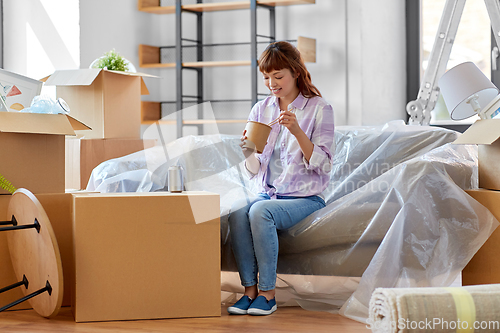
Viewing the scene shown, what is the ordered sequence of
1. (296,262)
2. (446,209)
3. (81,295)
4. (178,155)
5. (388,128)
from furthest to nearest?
(178,155) < (388,128) < (296,262) < (446,209) < (81,295)

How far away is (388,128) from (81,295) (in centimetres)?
122

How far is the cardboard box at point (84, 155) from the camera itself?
7.54 feet

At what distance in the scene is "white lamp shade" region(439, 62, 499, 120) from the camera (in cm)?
171

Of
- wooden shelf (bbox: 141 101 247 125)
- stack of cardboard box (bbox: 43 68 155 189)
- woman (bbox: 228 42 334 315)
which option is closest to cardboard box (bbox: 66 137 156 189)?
stack of cardboard box (bbox: 43 68 155 189)

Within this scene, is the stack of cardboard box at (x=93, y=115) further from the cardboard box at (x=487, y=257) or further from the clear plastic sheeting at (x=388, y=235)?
the cardboard box at (x=487, y=257)

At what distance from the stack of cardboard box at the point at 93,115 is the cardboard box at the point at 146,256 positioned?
0.82m

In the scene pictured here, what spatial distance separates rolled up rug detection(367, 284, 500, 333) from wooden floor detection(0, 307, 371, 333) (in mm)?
340

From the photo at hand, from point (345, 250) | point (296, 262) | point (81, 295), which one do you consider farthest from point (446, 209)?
point (81, 295)

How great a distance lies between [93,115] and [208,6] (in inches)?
61.7

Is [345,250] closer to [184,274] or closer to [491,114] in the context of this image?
[184,274]

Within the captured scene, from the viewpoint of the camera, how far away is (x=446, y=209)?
1.62m

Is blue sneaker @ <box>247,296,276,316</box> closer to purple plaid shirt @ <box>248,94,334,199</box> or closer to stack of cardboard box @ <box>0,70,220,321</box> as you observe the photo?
stack of cardboard box @ <box>0,70,220,321</box>

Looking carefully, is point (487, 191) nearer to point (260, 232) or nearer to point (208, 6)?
point (260, 232)

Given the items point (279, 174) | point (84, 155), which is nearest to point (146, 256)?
point (279, 174)
